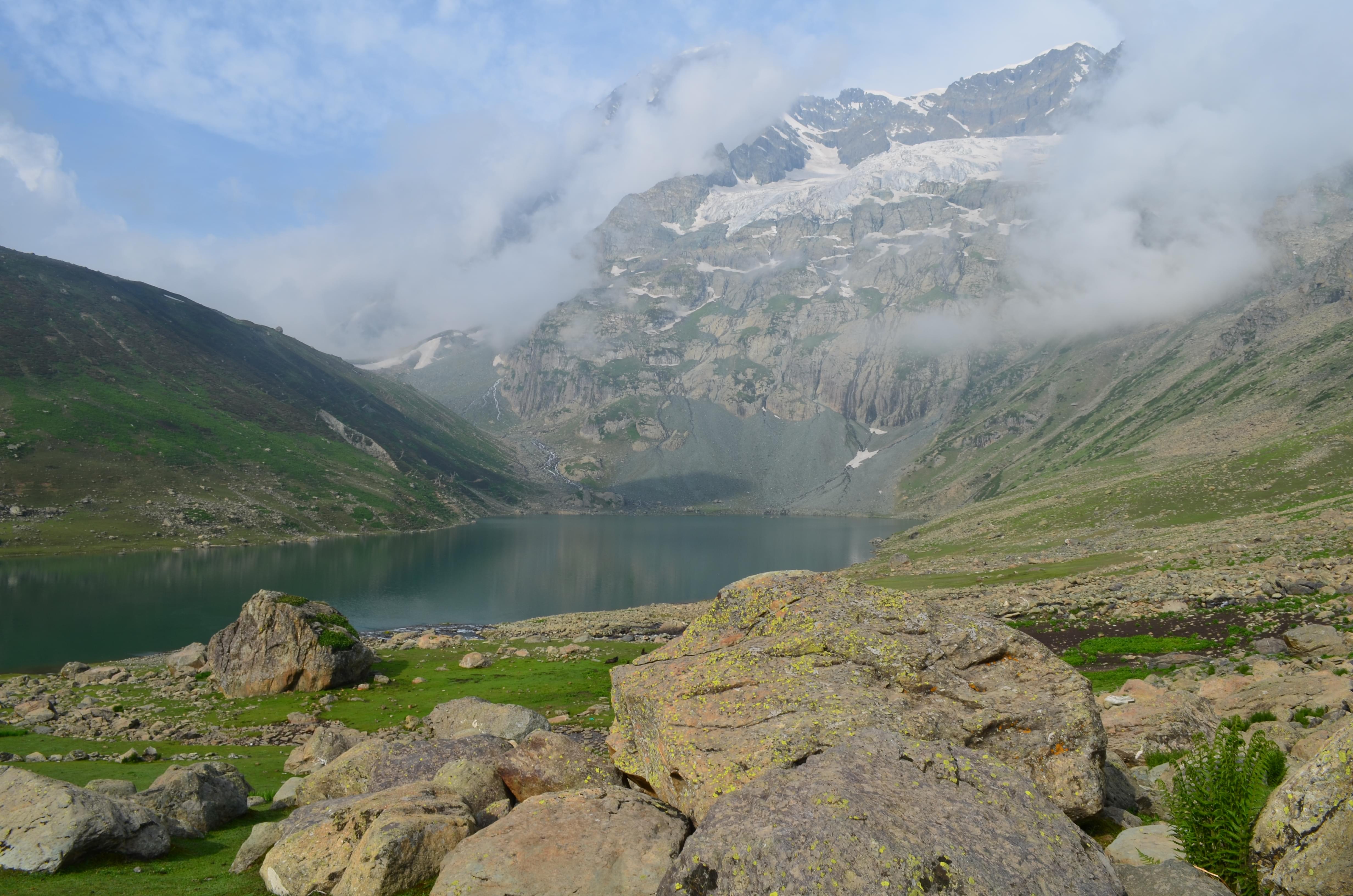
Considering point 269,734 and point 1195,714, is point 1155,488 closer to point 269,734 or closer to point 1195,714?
point 1195,714

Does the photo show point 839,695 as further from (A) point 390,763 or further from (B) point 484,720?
(B) point 484,720

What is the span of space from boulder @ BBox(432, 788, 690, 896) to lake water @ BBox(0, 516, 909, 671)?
71637 millimetres

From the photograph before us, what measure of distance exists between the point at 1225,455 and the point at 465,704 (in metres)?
132

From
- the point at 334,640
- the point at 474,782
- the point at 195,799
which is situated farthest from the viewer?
the point at 334,640

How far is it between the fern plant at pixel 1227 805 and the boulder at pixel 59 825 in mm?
18295

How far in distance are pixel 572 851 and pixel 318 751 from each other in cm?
1998

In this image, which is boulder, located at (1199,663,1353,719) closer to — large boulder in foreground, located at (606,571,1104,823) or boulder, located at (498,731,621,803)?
large boulder in foreground, located at (606,571,1104,823)

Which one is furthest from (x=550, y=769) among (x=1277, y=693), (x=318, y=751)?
→ (x=1277, y=693)

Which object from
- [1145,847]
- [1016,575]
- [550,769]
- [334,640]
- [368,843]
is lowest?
[334,640]

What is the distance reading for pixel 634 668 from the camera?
48.0ft

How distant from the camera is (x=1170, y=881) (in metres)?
7.85

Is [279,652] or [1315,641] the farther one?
[279,652]

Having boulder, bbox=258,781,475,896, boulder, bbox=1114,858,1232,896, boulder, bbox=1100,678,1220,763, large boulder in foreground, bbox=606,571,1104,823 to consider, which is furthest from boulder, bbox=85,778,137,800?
boulder, bbox=1100,678,1220,763

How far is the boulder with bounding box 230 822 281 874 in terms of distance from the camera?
43.2ft
